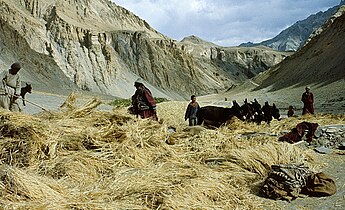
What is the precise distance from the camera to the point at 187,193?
12.6ft

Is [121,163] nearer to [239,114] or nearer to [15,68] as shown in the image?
[15,68]

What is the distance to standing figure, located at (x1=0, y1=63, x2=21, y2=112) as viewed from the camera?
7.64 meters

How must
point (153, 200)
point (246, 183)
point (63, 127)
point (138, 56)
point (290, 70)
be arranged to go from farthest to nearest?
1. point (138, 56)
2. point (290, 70)
3. point (63, 127)
4. point (246, 183)
5. point (153, 200)

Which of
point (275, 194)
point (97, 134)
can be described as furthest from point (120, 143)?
point (275, 194)

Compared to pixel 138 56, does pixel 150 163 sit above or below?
below

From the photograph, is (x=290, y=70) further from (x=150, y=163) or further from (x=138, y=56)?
(x=150, y=163)

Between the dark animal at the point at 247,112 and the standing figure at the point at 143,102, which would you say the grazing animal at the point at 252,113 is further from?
the standing figure at the point at 143,102

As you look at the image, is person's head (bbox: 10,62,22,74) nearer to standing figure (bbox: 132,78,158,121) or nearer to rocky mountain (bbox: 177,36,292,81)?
standing figure (bbox: 132,78,158,121)

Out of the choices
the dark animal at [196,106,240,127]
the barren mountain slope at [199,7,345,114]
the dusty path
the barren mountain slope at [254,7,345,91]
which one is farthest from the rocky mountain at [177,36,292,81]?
the dark animal at [196,106,240,127]

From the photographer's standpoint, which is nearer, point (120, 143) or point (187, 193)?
point (187, 193)

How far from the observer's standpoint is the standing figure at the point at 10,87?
25.1 ft

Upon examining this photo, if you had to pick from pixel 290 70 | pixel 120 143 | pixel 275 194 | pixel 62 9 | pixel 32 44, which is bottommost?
pixel 275 194

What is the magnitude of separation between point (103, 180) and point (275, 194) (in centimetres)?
193

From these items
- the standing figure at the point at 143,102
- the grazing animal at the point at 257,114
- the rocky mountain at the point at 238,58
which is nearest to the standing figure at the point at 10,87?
the standing figure at the point at 143,102
